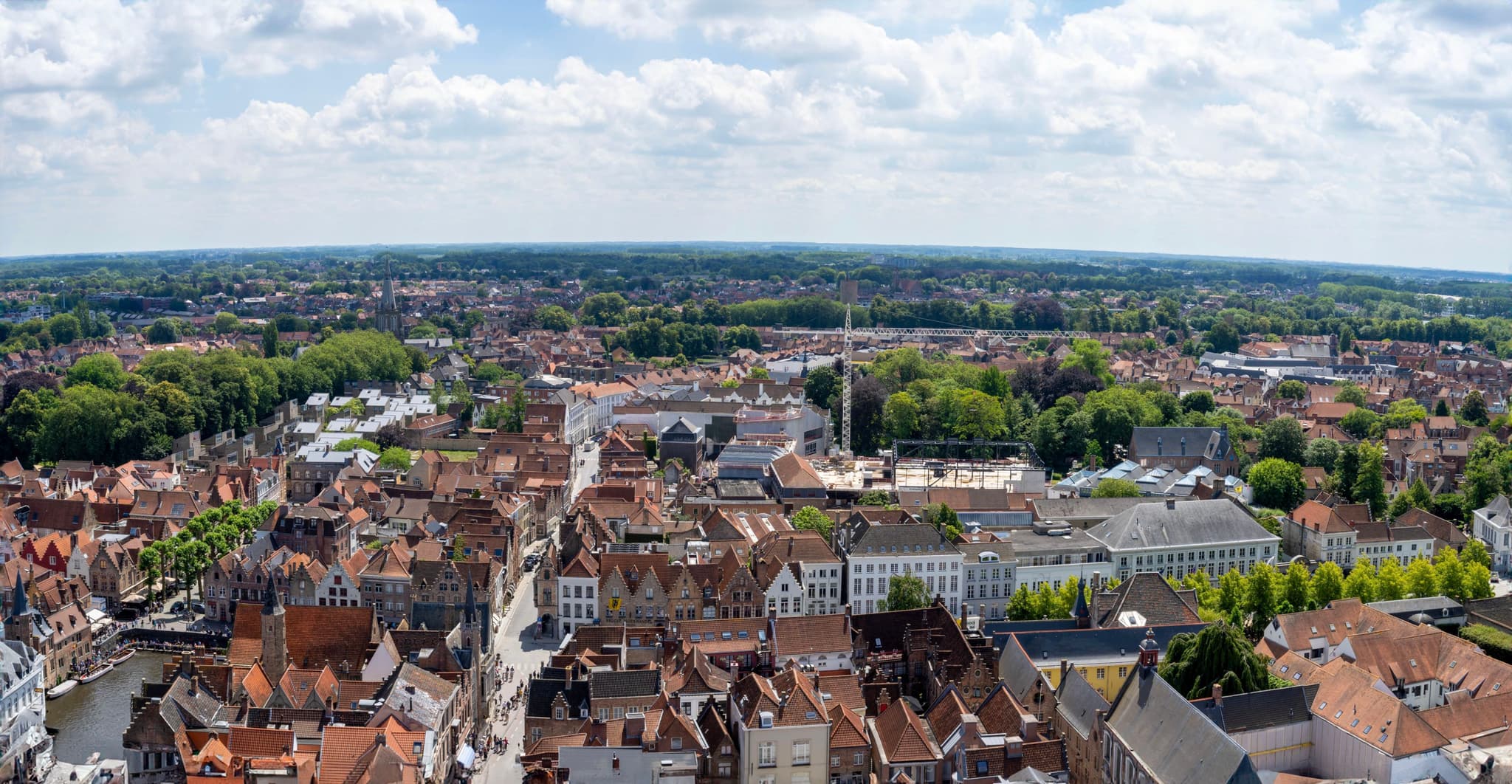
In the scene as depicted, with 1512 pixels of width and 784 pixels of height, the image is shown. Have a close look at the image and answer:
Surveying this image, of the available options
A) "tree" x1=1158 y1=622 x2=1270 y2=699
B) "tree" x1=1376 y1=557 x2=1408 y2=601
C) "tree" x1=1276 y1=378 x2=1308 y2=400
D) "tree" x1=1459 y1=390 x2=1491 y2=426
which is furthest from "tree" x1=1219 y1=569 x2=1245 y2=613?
"tree" x1=1276 y1=378 x2=1308 y2=400

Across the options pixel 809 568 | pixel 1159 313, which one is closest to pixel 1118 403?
pixel 809 568

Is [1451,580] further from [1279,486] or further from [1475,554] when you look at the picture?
[1279,486]

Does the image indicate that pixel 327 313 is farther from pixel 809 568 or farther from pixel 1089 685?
pixel 1089 685

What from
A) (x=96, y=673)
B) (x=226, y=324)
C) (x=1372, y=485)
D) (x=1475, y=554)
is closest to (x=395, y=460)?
(x=96, y=673)

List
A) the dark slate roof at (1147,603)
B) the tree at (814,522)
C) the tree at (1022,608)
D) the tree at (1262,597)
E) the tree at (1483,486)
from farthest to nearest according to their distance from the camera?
the tree at (1483,486), the tree at (814,522), the tree at (1262,597), the tree at (1022,608), the dark slate roof at (1147,603)

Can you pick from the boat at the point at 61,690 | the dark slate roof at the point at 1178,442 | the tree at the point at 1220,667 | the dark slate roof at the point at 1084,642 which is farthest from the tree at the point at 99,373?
the tree at the point at 1220,667

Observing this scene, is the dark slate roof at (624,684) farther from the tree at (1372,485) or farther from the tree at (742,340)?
the tree at (742,340)

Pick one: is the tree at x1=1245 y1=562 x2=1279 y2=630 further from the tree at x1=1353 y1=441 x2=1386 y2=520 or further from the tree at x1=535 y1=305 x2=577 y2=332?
the tree at x1=535 y1=305 x2=577 y2=332
